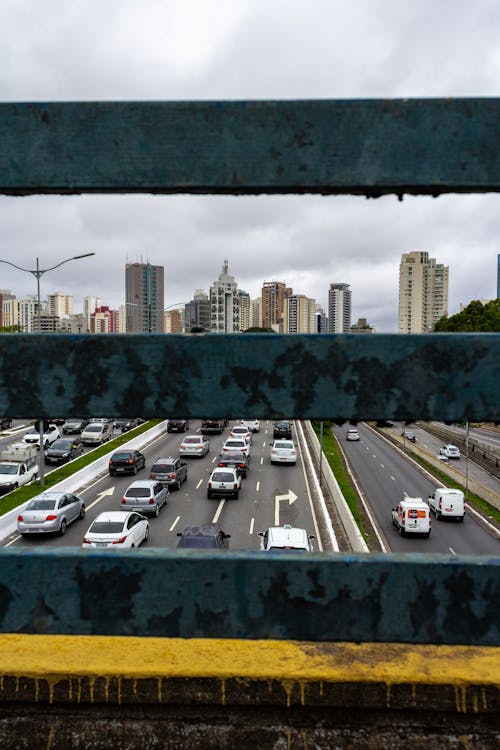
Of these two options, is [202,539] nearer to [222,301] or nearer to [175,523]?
[175,523]

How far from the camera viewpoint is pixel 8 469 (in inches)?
989

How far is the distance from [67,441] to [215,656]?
3219 cm

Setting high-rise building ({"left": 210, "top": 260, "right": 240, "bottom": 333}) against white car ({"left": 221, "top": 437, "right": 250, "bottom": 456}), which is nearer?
white car ({"left": 221, "top": 437, "right": 250, "bottom": 456})

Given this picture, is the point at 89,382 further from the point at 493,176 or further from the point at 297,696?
the point at 493,176

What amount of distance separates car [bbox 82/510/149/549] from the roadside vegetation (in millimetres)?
3352

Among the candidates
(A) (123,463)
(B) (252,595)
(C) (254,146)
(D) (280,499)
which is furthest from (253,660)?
(A) (123,463)

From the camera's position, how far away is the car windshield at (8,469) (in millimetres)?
24969

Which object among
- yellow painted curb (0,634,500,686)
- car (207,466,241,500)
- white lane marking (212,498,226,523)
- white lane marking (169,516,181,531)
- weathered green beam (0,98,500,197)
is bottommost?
white lane marking (212,498,226,523)

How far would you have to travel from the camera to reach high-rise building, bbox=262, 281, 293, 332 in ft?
573

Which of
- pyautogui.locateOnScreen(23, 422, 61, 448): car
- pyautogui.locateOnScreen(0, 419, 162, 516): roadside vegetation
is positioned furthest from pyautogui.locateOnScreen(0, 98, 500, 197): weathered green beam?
pyautogui.locateOnScreen(23, 422, 61, 448): car

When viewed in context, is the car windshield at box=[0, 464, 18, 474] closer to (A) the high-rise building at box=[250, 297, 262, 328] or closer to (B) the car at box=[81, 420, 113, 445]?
(B) the car at box=[81, 420, 113, 445]

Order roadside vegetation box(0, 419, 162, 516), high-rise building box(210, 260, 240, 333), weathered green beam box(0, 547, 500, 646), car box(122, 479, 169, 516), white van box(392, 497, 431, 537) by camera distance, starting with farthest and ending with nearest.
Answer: high-rise building box(210, 260, 240, 333)
white van box(392, 497, 431, 537)
roadside vegetation box(0, 419, 162, 516)
car box(122, 479, 169, 516)
weathered green beam box(0, 547, 500, 646)

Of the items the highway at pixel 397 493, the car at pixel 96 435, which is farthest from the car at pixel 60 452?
the highway at pixel 397 493

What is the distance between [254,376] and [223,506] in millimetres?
23300
